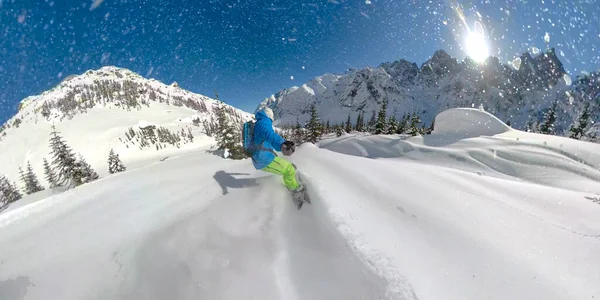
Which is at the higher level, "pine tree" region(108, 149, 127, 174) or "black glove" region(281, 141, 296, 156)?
"black glove" region(281, 141, 296, 156)

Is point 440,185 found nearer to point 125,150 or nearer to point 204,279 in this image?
point 204,279

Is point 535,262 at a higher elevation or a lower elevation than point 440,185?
lower

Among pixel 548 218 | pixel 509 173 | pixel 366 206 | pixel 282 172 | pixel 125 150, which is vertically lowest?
pixel 125 150

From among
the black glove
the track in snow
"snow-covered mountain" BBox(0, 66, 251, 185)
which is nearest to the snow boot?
the track in snow

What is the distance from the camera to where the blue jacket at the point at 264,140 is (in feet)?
15.3

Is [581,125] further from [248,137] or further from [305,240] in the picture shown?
[305,240]

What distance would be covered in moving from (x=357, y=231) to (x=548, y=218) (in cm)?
385

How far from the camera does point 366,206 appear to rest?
12.6 ft

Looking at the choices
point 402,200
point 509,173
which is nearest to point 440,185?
point 402,200

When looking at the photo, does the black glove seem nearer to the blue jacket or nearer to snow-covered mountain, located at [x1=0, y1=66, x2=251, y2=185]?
the blue jacket

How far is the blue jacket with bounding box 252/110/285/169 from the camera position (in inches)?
183

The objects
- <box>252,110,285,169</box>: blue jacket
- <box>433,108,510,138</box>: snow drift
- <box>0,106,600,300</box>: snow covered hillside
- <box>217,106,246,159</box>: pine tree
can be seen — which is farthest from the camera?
<box>217,106,246,159</box>: pine tree

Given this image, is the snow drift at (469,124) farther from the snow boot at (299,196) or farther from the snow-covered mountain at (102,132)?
the snow-covered mountain at (102,132)

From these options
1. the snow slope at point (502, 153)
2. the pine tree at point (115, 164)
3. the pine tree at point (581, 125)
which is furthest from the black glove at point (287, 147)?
the pine tree at point (581, 125)
